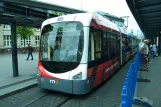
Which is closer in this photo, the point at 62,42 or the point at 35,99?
the point at 35,99

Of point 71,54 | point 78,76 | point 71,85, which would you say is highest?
point 71,54

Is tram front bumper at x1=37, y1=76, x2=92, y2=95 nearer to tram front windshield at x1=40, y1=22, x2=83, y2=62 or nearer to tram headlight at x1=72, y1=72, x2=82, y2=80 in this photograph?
tram headlight at x1=72, y1=72, x2=82, y2=80

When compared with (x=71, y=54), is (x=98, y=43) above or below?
above

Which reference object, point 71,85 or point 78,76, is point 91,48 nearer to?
point 78,76

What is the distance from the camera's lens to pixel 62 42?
6207 mm

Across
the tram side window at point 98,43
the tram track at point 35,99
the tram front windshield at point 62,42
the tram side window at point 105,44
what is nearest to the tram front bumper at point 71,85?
the tram track at point 35,99

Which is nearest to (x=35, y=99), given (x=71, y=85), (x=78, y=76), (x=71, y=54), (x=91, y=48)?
(x=71, y=85)

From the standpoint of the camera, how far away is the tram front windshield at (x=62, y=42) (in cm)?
598

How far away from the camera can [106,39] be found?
796 centimetres

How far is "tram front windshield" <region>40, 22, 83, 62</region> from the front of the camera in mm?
5980

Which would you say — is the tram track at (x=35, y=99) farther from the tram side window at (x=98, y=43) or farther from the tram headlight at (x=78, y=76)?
the tram side window at (x=98, y=43)

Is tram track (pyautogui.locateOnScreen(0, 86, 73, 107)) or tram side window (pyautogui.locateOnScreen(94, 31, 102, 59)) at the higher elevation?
tram side window (pyautogui.locateOnScreen(94, 31, 102, 59))

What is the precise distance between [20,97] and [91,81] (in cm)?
255

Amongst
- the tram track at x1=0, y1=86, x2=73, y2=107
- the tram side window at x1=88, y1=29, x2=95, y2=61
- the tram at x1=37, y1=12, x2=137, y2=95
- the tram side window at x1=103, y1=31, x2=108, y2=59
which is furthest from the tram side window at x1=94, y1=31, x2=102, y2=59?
the tram track at x1=0, y1=86, x2=73, y2=107
